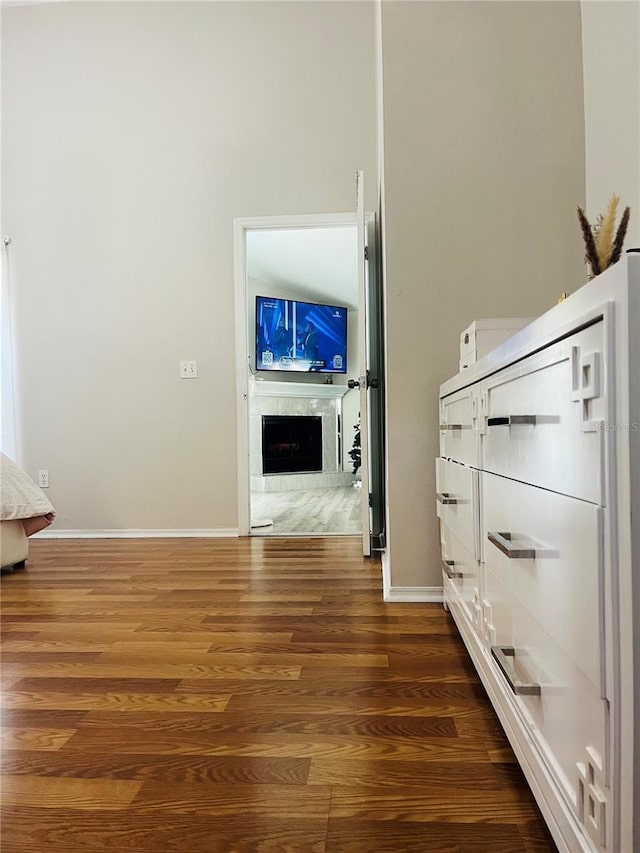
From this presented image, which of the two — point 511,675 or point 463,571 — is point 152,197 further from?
point 511,675

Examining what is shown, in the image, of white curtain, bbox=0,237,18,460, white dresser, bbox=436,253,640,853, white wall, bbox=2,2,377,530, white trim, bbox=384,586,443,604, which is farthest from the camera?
white curtain, bbox=0,237,18,460

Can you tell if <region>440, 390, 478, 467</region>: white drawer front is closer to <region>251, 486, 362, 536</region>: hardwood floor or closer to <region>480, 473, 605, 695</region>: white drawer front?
<region>480, 473, 605, 695</region>: white drawer front

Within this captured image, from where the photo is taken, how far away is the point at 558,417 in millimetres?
744

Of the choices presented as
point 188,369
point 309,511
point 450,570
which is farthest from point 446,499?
point 309,511

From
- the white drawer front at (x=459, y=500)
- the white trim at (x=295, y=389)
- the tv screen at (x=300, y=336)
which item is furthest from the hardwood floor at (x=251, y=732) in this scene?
the tv screen at (x=300, y=336)

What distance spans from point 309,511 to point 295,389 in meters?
2.30

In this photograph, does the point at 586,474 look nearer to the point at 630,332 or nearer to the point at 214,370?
the point at 630,332

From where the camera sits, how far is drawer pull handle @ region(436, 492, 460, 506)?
166cm

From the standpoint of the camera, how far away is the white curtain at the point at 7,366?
3898 millimetres

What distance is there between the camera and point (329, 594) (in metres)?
2.31

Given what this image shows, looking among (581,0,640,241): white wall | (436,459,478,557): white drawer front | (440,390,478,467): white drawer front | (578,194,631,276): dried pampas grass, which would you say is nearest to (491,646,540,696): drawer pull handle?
(436,459,478,557): white drawer front

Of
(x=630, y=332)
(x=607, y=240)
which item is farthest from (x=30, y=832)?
(x=607, y=240)

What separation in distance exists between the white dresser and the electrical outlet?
9.40 ft

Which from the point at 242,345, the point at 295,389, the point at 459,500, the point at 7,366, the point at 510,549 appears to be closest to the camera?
the point at 510,549
